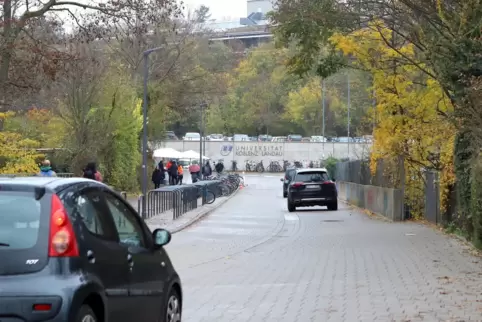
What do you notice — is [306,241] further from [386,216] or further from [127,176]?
[127,176]

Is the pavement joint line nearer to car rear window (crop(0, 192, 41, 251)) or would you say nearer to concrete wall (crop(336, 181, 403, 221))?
concrete wall (crop(336, 181, 403, 221))

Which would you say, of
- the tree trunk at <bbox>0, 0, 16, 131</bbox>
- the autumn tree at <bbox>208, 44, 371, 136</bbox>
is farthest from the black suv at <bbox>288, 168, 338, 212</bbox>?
the autumn tree at <bbox>208, 44, 371, 136</bbox>

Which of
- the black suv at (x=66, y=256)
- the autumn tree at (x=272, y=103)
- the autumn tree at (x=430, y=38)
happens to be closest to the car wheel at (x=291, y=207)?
the autumn tree at (x=430, y=38)

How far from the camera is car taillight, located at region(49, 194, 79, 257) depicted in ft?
17.9

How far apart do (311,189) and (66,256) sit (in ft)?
92.4

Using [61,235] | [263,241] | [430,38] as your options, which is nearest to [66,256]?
[61,235]

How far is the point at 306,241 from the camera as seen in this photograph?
803 inches

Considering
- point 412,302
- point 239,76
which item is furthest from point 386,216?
point 239,76

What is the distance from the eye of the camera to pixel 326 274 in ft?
44.9

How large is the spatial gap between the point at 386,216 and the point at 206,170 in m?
35.4

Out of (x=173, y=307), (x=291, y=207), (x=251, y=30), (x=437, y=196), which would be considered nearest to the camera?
(x=173, y=307)

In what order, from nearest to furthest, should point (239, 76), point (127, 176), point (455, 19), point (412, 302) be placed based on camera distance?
point (412, 302)
point (455, 19)
point (127, 176)
point (239, 76)

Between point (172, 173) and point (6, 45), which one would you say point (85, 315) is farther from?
point (172, 173)

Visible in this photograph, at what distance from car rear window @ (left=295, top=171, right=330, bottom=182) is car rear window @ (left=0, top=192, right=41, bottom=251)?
27.8m
